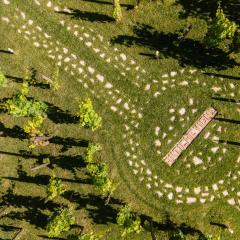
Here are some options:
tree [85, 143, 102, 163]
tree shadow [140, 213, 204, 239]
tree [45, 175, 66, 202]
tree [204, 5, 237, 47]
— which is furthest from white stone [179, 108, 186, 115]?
tree [45, 175, 66, 202]

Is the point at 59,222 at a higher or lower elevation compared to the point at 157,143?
lower

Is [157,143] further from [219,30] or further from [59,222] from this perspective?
[219,30]

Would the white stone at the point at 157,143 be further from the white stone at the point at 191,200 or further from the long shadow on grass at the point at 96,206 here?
the long shadow on grass at the point at 96,206

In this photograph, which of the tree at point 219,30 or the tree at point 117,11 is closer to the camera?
the tree at point 219,30

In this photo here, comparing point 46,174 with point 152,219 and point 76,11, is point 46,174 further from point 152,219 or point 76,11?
point 76,11

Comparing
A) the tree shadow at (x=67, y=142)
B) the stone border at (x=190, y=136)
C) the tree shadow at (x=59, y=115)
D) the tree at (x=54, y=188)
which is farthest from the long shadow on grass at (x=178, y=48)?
the tree at (x=54, y=188)

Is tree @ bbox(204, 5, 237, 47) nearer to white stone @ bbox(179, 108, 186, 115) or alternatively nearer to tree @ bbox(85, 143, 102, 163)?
white stone @ bbox(179, 108, 186, 115)

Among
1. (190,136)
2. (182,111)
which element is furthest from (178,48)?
(190,136)
